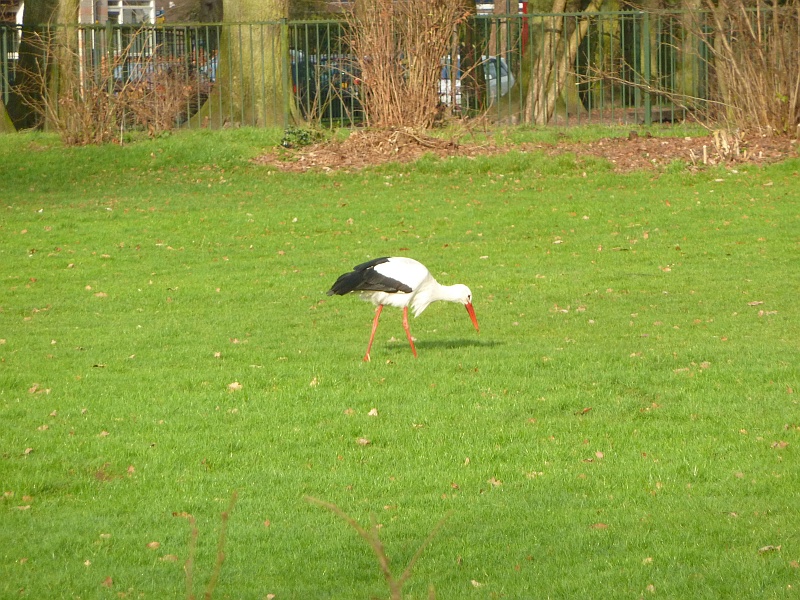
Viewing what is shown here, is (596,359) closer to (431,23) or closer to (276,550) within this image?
(276,550)

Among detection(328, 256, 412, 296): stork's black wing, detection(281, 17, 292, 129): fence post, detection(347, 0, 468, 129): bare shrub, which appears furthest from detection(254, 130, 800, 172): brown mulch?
detection(328, 256, 412, 296): stork's black wing

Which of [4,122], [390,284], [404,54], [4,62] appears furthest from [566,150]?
[4,62]

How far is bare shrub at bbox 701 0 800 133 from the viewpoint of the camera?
21781mm

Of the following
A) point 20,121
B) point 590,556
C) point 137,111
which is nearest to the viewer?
point 590,556

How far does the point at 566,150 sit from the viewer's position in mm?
22422

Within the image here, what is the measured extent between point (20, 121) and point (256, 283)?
14716 mm

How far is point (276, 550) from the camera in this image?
20.0 feet

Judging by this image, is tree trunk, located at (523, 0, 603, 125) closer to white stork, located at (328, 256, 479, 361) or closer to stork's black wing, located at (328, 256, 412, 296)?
white stork, located at (328, 256, 479, 361)

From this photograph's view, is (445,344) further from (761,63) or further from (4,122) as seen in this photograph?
(4,122)

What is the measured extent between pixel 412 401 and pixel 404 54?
1574 centimetres

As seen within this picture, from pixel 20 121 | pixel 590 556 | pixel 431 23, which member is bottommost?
pixel 590 556

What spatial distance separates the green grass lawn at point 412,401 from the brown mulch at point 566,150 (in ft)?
8.50

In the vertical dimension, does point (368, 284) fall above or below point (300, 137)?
below

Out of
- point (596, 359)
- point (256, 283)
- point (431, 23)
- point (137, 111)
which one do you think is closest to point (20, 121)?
point (137, 111)
